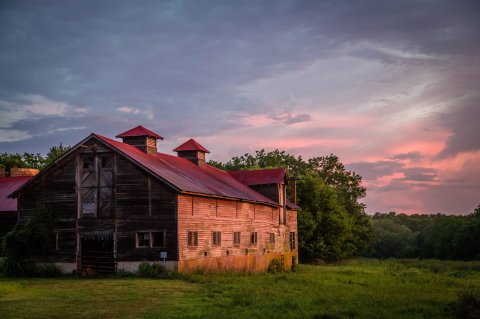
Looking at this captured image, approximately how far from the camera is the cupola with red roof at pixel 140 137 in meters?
42.4

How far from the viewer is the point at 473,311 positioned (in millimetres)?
21828

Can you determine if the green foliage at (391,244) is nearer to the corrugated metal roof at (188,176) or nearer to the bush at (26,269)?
the corrugated metal roof at (188,176)

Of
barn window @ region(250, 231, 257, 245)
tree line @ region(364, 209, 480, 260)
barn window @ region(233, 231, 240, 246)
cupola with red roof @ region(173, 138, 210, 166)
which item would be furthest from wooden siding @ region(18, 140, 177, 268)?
tree line @ region(364, 209, 480, 260)

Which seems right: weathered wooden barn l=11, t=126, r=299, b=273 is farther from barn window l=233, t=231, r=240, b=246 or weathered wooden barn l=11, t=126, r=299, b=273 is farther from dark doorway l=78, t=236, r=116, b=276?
barn window l=233, t=231, r=240, b=246

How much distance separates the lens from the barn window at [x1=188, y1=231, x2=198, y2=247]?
37.1 meters

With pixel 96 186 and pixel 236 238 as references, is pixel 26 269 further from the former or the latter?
pixel 236 238

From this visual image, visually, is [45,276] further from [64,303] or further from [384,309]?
[384,309]

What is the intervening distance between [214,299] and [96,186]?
15.3 meters

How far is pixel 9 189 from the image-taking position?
47.4 meters

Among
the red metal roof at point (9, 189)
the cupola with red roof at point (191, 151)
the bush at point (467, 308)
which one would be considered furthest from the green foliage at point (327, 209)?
the bush at point (467, 308)

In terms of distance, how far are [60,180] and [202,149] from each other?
53.6 ft

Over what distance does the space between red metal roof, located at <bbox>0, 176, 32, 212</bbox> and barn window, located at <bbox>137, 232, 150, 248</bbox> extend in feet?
40.6

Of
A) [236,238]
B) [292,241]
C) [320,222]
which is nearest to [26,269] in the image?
[236,238]

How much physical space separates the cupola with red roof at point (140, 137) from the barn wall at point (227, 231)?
6.42 m
